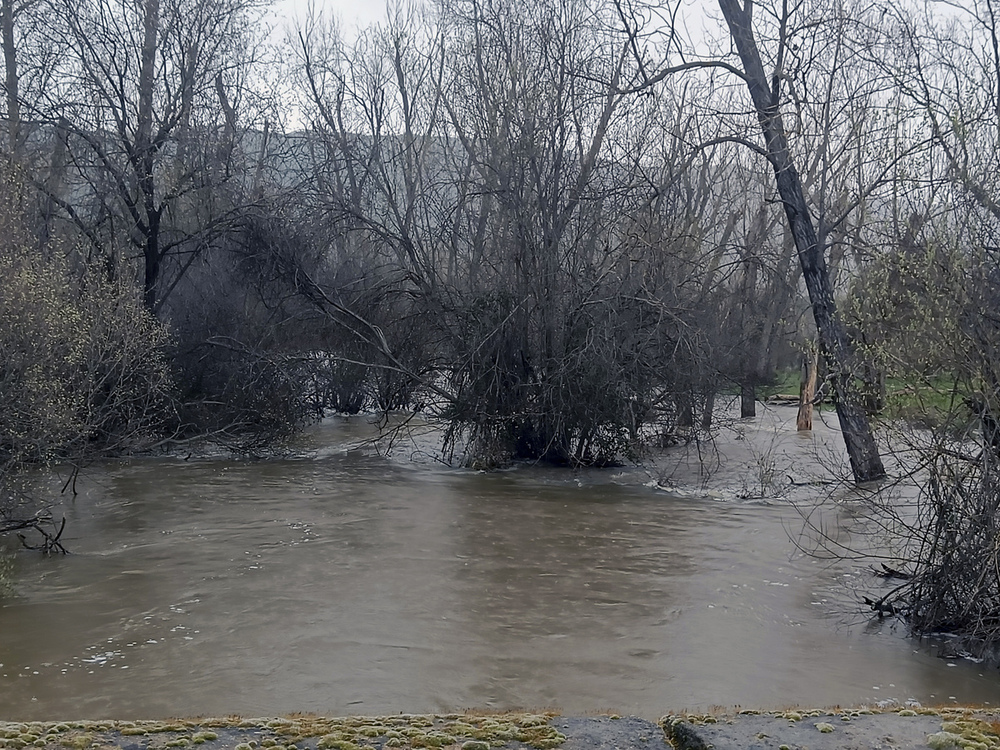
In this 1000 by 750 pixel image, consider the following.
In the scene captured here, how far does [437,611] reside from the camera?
9.77 m

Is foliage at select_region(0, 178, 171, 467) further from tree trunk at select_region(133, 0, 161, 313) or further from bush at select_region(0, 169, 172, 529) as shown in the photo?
tree trunk at select_region(133, 0, 161, 313)

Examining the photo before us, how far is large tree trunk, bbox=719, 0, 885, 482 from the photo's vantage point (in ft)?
53.9

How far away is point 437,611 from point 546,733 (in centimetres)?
718

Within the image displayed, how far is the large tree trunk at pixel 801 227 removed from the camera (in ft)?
53.9

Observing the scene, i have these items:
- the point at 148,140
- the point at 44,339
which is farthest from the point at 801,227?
the point at 148,140

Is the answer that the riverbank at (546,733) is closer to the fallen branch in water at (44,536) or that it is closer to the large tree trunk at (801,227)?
the fallen branch in water at (44,536)

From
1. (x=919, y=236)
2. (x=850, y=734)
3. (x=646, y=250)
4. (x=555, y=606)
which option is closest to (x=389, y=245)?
(x=646, y=250)

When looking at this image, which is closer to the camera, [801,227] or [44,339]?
[44,339]

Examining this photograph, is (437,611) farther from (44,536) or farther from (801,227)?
(801,227)

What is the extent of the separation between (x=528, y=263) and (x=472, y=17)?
5445mm

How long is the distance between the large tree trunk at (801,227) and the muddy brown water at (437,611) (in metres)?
1.91

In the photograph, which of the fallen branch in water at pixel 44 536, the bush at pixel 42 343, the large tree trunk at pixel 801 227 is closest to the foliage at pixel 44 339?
the bush at pixel 42 343

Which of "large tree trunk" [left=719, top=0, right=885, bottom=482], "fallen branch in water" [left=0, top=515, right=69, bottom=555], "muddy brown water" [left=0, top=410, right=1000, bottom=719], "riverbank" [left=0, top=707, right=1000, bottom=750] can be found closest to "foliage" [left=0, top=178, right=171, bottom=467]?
"fallen branch in water" [left=0, top=515, right=69, bottom=555]

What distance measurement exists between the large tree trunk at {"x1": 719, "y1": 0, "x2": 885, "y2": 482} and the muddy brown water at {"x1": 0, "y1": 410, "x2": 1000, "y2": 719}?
1.91 metres
